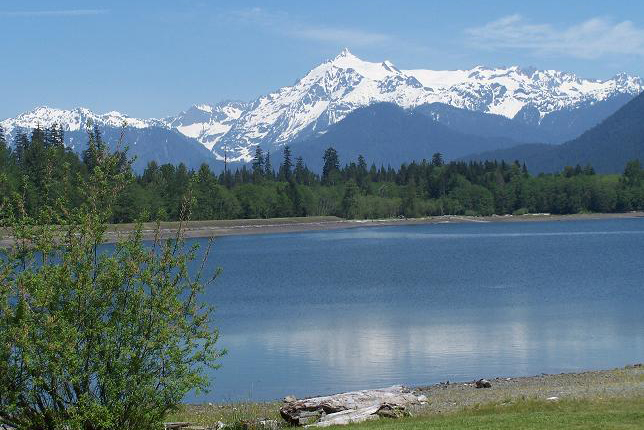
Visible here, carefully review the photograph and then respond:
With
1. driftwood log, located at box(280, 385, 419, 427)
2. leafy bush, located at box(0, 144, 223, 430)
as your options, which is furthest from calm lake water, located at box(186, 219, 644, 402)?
leafy bush, located at box(0, 144, 223, 430)

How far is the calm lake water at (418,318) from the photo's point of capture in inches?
1640

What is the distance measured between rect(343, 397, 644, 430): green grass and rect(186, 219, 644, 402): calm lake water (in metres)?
12.8

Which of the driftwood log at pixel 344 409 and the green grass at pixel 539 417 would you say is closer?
the green grass at pixel 539 417

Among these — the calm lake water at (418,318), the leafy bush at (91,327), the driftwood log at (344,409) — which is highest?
the leafy bush at (91,327)

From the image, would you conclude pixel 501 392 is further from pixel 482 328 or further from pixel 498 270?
pixel 498 270

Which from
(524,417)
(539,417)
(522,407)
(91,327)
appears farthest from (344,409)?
(91,327)

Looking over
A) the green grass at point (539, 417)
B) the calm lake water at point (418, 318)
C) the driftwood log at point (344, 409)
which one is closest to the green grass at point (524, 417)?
the green grass at point (539, 417)

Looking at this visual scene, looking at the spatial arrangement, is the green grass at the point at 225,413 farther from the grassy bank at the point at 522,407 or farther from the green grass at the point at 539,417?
the green grass at the point at 539,417

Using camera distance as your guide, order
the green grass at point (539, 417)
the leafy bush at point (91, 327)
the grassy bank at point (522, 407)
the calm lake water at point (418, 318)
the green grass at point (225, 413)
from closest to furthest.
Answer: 1. the leafy bush at point (91, 327)
2. the green grass at point (539, 417)
3. the grassy bank at point (522, 407)
4. the green grass at point (225, 413)
5. the calm lake water at point (418, 318)

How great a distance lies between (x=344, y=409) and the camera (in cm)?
2505

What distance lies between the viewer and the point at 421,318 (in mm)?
60188

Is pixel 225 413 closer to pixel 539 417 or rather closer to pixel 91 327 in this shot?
pixel 539 417

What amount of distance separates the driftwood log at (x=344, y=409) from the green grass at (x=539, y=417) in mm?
602

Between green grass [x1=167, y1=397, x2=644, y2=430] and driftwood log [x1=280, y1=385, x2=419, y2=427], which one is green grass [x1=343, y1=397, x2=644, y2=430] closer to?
green grass [x1=167, y1=397, x2=644, y2=430]
